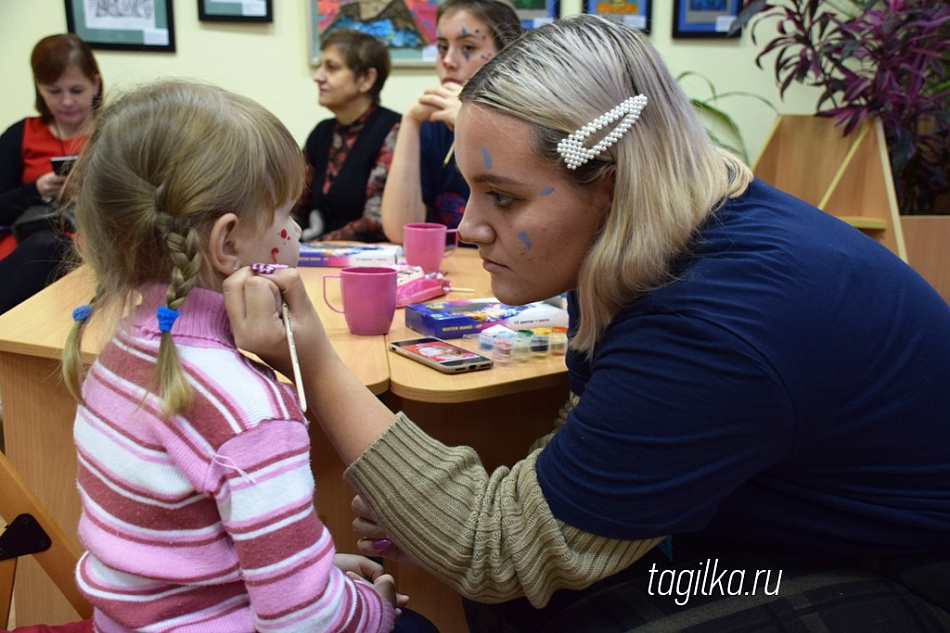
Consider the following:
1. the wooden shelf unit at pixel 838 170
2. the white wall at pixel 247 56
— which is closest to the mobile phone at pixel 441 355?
the wooden shelf unit at pixel 838 170

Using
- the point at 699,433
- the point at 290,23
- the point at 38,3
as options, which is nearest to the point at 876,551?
the point at 699,433

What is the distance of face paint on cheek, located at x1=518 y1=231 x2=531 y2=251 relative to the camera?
3.14ft

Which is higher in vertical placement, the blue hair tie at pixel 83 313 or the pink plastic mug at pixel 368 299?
the blue hair tie at pixel 83 313

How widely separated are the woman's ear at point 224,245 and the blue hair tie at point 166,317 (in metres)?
0.09

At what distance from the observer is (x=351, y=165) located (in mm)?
2562

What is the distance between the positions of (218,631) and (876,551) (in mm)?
750

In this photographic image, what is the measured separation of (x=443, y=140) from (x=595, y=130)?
5.11 ft

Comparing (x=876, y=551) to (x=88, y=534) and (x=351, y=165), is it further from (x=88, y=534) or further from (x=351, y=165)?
(x=351, y=165)

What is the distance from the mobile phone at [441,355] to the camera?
1145 millimetres

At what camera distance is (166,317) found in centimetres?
75

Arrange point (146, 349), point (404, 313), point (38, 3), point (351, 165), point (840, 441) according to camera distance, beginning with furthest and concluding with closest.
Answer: point (38, 3), point (351, 165), point (404, 313), point (840, 441), point (146, 349)

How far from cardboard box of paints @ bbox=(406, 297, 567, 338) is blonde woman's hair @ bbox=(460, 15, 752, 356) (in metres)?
0.38

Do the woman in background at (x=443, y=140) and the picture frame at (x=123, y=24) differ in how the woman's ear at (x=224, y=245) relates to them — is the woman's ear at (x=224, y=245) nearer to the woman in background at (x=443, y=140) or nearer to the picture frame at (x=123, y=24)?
the woman in background at (x=443, y=140)

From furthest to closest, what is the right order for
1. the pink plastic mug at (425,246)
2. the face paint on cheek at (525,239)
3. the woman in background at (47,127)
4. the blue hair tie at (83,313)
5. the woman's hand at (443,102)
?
the woman in background at (47,127) < the woman's hand at (443,102) < the pink plastic mug at (425,246) < the face paint on cheek at (525,239) < the blue hair tie at (83,313)
